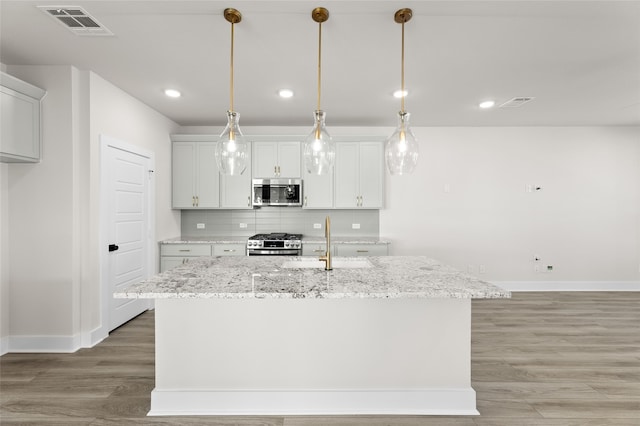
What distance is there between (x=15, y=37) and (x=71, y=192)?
1268 mm

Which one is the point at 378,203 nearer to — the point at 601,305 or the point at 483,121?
the point at 483,121

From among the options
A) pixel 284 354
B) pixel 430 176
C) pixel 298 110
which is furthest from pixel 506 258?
pixel 284 354

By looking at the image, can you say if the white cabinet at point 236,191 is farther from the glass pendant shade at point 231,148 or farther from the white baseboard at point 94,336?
the glass pendant shade at point 231,148

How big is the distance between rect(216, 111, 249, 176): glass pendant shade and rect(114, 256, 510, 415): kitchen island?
0.72 m

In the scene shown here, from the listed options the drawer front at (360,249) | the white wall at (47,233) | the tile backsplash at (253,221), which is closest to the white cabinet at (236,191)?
the tile backsplash at (253,221)

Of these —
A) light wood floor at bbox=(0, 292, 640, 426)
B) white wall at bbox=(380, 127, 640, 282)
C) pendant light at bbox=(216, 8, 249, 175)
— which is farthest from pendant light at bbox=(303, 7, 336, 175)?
white wall at bbox=(380, 127, 640, 282)

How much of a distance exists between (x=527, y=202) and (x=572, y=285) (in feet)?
4.89

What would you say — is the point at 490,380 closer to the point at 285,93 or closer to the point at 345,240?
the point at 345,240

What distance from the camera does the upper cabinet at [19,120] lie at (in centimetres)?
270

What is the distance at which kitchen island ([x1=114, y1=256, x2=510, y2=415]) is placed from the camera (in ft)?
7.11

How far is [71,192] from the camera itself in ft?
10.2

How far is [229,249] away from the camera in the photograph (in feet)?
15.1

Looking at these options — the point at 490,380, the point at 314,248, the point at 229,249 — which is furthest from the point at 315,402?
the point at 229,249

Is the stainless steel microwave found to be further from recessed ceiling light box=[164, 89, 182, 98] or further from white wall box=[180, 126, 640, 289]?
recessed ceiling light box=[164, 89, 182, 98]
